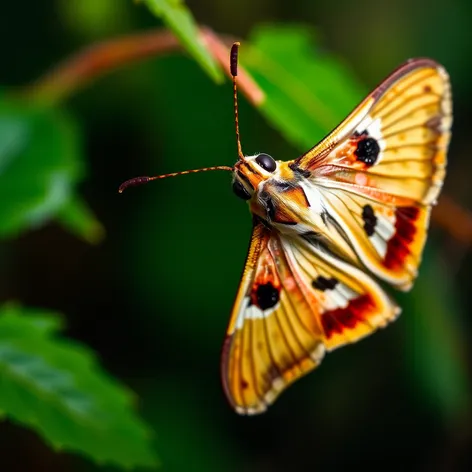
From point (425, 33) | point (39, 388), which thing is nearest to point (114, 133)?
point (425, 33)

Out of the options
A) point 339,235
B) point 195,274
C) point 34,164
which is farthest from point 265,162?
point 195,274

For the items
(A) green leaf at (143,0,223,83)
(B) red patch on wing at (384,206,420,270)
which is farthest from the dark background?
(A) green leaf at (143,0,223,83)

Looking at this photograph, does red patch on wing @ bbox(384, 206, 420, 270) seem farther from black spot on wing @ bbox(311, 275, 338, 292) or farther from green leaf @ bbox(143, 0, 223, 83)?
green leaf @ bbox(143, 0, 223, 83)

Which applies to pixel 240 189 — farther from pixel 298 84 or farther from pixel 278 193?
pixel 298 84

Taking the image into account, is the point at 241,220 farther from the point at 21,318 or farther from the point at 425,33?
the point at 21,318

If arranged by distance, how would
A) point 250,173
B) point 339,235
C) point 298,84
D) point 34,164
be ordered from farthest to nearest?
point 34,164, point 298,84, point 339,235, point 250,173

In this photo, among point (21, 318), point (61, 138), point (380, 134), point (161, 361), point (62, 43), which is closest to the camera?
point (380, 134)

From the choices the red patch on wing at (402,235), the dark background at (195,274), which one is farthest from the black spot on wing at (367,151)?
the dark background at (195,274)
